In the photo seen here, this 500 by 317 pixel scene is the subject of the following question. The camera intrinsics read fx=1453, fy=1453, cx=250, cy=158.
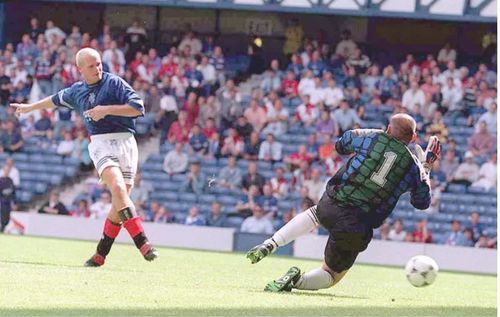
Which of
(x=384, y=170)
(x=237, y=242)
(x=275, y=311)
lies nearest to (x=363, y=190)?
Result: (x=384, y=170)

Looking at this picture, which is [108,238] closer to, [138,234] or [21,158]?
[138,234]

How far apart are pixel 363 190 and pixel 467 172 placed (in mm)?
14706

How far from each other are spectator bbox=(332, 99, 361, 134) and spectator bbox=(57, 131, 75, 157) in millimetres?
5334

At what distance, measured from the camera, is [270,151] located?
27.8m

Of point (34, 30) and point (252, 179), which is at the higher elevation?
point (34, 30)

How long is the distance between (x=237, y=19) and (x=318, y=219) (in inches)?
788

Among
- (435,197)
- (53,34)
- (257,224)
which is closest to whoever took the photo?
(257,224)

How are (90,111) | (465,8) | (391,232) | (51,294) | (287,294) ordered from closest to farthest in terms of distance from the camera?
1. (51,294)
2. (287,294)
3. (90,111)
4. (391,232)
5. (465,8)

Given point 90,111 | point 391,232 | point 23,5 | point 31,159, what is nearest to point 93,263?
point 90,111

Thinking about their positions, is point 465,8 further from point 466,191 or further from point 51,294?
point 51,294

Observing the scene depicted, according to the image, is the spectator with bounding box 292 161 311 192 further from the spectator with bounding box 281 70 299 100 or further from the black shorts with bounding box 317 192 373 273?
the black shorts with bounding box 317 192 373 273

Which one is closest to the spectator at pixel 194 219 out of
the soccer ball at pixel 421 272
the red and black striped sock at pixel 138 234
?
the red and black striped sock at pixel 138 234

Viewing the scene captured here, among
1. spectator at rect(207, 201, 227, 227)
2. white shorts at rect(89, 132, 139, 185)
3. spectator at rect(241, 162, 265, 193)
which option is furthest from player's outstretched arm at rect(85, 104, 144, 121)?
spectator at rect(241, 162, 265, 193)

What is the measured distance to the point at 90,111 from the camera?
14008 millimetres
